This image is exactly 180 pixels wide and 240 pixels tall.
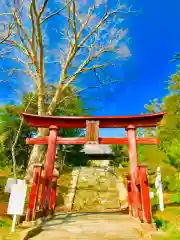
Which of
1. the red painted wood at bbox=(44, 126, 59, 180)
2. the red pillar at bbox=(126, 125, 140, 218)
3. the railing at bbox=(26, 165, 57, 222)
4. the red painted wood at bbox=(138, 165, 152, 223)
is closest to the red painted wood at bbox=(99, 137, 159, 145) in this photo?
the red pillar at bbox=(126, 125, 140, 218)

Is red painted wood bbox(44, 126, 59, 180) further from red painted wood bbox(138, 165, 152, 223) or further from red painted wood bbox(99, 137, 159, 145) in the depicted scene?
red painted wood bbox(138, 165, 152, 223)

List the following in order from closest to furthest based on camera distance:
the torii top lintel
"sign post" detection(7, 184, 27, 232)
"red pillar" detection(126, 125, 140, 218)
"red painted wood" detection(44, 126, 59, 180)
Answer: "sign post" detection(7, 184, 27, 232)
"red pillar" detection(126, 125, 140, 218)
"red painted wood" detection(44, 126, 59, 180)
the torii top lintel

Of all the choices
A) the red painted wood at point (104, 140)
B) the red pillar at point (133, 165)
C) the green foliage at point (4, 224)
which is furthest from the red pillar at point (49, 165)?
the red pillar at point (133, 165)

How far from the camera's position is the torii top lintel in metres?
8.48

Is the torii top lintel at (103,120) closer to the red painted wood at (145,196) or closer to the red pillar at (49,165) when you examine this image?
the red pillar at (49,165)

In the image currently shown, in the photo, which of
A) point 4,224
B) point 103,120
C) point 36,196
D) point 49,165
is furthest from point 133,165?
point 4,224

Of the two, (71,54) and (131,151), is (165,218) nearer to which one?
(131,151)

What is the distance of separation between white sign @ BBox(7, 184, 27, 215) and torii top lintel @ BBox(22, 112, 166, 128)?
11.7 ft

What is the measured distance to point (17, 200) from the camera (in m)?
5.38

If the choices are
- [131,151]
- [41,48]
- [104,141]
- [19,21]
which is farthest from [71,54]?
[131,151]

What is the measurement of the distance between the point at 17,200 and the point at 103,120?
4.54 metres

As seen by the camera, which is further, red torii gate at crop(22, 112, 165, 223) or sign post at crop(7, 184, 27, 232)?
red torii gate at crop(22, 112, 165, 223)

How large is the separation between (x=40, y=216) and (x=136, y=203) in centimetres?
296

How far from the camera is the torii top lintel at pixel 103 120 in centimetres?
848
